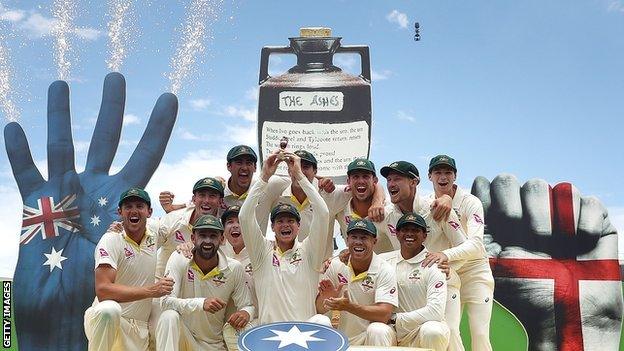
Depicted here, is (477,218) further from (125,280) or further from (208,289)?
(125,280)

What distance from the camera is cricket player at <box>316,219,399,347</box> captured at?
4883 mm

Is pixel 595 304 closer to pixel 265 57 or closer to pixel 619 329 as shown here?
pixel 619 329

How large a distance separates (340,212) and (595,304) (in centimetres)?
435

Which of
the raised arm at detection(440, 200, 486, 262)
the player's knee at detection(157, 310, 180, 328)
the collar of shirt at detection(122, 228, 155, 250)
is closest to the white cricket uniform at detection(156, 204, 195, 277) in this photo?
the collar of shirt at detection(122, 228, 155, 250)

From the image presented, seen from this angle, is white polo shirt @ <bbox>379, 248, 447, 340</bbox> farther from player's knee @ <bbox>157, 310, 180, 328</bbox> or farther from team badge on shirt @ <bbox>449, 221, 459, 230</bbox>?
player's knee @ <bbox>157, 310, 180, 328</bbox>

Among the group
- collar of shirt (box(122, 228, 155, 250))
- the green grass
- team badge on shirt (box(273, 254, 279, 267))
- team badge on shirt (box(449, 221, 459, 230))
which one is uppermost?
team badge on shirt (box(449, 221, 459, 230))

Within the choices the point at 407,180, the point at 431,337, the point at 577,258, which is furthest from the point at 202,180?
the point at 577,258

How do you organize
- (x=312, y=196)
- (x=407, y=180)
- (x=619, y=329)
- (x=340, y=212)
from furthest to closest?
(x=619, y=329) < (x=340, y=212) < (x=407, y=180) < (x=312, y=196)

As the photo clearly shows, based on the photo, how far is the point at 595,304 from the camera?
8.48 metres

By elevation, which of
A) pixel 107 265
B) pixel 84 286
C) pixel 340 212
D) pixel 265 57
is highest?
pixel 265 57

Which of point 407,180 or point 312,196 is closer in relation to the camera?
point 312,196

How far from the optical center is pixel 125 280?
18.0 ft

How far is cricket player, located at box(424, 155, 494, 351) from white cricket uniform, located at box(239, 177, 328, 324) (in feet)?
3.60

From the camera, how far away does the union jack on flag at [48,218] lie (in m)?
9.32
